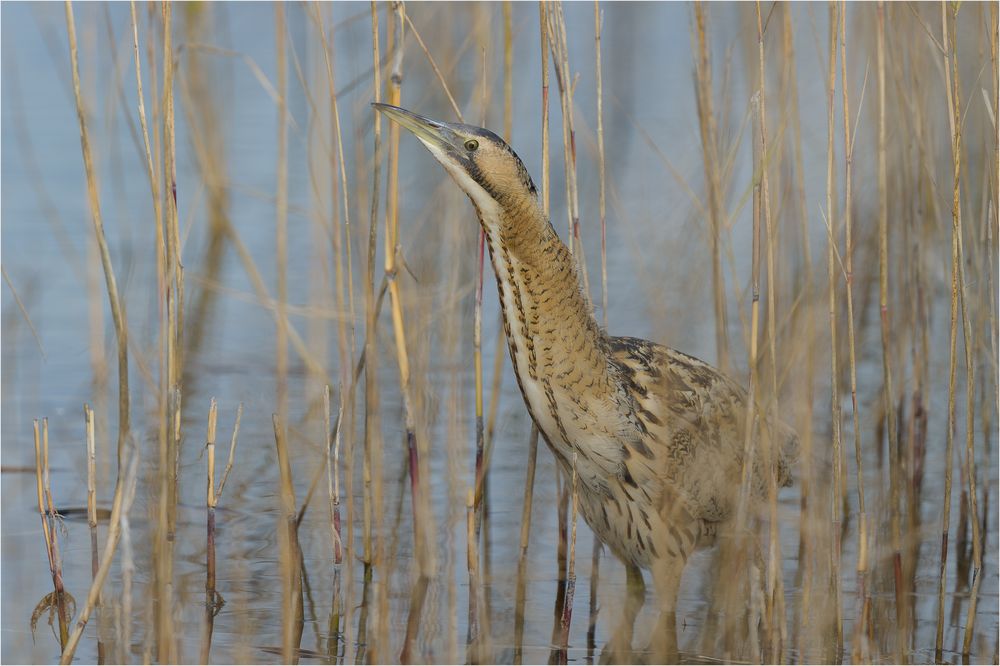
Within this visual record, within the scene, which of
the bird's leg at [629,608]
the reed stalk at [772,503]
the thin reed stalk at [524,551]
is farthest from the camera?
the thin reed stalk at [524,551]

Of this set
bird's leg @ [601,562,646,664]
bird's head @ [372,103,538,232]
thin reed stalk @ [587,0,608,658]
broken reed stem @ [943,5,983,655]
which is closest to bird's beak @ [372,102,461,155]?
bird's head @ [372,103,538,232]

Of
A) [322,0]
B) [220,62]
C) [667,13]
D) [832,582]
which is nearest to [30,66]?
[220,62]

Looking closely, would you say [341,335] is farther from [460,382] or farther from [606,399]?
[460,382]

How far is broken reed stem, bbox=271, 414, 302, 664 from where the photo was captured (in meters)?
2.55

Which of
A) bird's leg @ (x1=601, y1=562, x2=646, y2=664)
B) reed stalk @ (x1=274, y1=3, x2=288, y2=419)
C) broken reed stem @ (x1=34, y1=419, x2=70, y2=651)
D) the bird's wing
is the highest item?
reed stalk @ (x1=274, y1=3, x2=288, y2=419)

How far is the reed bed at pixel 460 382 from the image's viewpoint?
2.64 m

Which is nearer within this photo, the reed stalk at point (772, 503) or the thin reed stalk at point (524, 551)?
the reed stalk at point (772, 503)

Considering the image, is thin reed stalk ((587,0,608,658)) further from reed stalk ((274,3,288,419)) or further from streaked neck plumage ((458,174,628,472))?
reed stalk ((274,3,288,419))

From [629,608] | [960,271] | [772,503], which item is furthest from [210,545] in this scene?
[960,271]

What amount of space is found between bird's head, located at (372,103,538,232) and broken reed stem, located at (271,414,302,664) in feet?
2.03

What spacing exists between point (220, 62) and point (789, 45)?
4.37 metres

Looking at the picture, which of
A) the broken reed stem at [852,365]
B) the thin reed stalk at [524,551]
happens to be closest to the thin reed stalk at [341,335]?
the thin reed stalk at [524,551]

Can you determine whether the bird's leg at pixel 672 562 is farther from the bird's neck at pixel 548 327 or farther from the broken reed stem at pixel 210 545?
the broken reed stem at pixel 210 545

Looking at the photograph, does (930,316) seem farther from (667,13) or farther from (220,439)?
(667,13)
